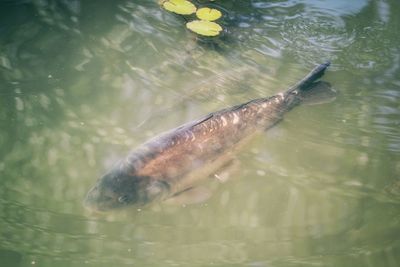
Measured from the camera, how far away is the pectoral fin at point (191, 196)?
2814 mm

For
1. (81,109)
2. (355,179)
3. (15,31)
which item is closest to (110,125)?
(81,109)

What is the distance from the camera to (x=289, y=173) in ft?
10.2

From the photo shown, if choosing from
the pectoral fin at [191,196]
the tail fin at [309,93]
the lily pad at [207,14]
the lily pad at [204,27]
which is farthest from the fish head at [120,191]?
the lily pad at [207,14]

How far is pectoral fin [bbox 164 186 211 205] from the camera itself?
2.81 meters

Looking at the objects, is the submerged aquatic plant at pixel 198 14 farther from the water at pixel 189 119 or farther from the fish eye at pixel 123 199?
the fish eye at pixel 123 199

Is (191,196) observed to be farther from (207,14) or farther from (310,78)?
(207,14)

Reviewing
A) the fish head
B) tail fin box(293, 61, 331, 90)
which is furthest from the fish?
tail fin box(293, 61, 331, 90)

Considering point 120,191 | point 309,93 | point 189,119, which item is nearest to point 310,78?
point 309,93

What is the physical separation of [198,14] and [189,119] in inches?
41.5

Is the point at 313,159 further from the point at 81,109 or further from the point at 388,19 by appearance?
the point at 388,19

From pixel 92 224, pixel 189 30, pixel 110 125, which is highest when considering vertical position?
pixel 189 30

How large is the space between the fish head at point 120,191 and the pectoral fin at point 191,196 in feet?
0.37

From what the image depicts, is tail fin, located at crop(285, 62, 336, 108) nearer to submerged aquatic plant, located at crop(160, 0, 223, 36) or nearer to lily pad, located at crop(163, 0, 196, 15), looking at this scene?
submerged aquatic plant, located at crop(160, 0, 223, 36)

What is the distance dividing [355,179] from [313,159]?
0.29 m
